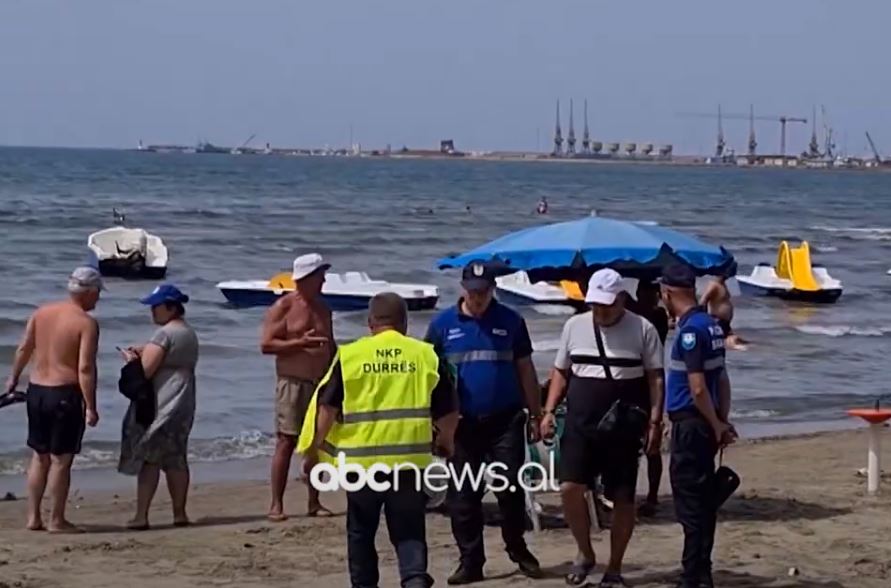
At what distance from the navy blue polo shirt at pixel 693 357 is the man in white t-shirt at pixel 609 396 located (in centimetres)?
14

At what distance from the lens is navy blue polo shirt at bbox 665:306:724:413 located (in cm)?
781

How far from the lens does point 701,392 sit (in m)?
7.77

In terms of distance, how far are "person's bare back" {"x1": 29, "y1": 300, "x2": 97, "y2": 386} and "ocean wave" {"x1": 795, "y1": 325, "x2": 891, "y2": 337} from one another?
17.4m

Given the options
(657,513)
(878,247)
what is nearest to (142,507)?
(657,513)

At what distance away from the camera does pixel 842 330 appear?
25.8 m

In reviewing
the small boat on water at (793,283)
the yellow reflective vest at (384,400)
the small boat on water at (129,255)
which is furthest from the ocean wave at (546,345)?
the yellow reflective vest at (384,400)

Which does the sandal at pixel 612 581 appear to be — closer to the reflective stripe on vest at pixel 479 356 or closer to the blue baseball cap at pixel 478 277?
the reflective stripe on vest at pixel 479 356

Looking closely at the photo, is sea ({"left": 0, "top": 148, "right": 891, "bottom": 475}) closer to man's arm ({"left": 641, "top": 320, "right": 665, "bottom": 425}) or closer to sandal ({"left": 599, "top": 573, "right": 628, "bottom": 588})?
sandal ({"left": 599, "top": 573, "right": 628, "bottom": 588})

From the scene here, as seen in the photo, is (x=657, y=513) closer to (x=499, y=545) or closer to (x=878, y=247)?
(x=499, y=545)

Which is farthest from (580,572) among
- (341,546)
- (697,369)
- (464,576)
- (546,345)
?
(546,345)

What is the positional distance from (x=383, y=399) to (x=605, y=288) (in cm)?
159

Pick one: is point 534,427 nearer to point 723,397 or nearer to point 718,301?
point 723,397

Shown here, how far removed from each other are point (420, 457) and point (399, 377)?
14.1 inches

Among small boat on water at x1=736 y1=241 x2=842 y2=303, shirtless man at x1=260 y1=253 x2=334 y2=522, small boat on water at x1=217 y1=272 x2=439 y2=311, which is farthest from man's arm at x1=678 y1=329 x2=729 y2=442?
small boat on water at x1=736 y1=241 x2=842 y2=303
